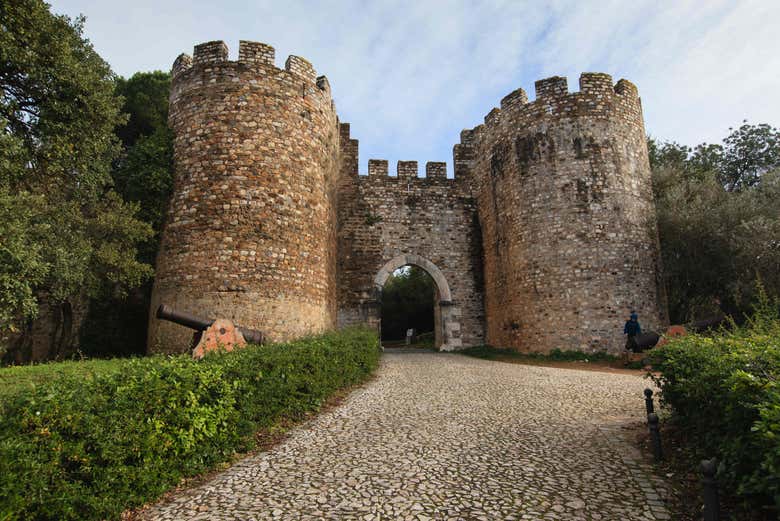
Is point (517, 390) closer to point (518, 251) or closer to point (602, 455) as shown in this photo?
point (602, 455)

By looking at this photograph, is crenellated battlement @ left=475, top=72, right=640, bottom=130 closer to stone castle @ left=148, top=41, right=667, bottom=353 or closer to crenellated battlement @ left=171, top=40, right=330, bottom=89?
stone castle @ left=148, top=41, right=667, bottom=353

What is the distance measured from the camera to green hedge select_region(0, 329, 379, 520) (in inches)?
100

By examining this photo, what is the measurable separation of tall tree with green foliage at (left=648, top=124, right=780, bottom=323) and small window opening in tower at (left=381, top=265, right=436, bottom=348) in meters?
15.3

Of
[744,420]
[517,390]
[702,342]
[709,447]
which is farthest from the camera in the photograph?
[517,390]

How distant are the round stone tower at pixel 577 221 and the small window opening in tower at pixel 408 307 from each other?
539 inches

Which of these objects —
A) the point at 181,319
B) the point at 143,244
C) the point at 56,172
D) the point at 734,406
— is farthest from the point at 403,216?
the point at 734,406

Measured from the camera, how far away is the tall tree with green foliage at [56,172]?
288 inches

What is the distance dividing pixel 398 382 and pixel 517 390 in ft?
7.72

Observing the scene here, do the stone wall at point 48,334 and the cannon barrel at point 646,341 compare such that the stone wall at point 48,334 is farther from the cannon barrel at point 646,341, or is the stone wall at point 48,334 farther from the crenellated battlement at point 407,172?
the cannon barrel at point 646,341

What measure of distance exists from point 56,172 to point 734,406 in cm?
1184


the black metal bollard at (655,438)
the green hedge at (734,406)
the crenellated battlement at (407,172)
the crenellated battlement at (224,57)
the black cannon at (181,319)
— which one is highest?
the crenellated battlement at (224,57)

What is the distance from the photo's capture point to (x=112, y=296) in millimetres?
11195

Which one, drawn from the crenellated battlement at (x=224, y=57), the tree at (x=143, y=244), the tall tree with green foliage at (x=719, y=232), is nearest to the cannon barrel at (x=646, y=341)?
the tall tree with green foliage at (x=719, y=232)

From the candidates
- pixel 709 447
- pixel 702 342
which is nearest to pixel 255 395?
pixel 709 447
